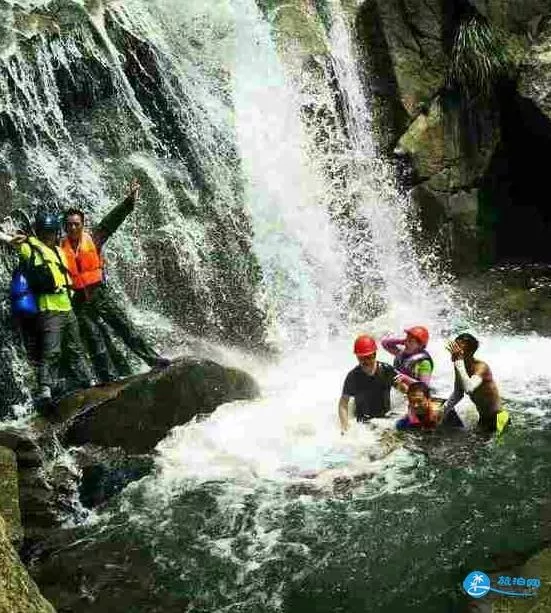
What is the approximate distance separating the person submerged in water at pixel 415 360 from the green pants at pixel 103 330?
94.8 inches

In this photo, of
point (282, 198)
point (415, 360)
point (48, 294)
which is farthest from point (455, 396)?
point (282, 198)

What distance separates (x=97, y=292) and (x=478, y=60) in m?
6.54

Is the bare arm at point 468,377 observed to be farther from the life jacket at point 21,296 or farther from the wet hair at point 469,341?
the life jacket at point 21,296

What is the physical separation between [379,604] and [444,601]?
1.31 feet

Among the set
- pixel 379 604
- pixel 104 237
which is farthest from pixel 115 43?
pixel 379 604

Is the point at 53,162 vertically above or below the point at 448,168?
above

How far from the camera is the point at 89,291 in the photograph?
7.70 m

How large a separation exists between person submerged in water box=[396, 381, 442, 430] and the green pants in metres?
2.52

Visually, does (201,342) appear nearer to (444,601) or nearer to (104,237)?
(104,237)

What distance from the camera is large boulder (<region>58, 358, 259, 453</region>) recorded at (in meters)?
7.18

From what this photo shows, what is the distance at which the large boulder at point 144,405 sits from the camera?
718cm

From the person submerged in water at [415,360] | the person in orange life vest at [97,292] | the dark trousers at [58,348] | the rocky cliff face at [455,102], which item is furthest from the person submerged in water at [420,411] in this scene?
the rocky cliff face at [455,102]

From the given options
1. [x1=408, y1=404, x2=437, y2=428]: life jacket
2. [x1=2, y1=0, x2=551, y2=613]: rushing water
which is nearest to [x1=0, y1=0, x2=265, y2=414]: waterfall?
[x1=2, y1=0, x2=551, y2=613]: rushing water

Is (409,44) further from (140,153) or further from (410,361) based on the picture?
(410,361)
